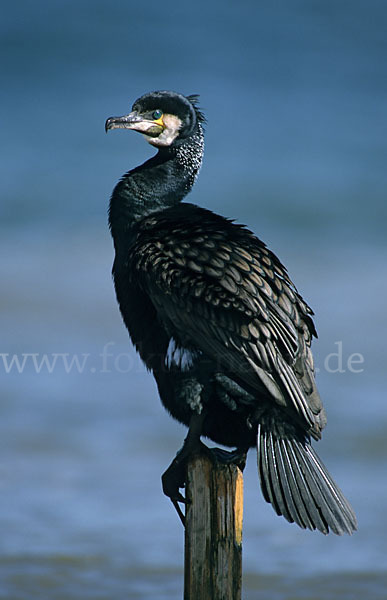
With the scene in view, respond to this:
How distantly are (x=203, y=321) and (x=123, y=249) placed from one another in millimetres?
774

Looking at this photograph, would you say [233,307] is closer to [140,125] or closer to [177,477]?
[177,477]

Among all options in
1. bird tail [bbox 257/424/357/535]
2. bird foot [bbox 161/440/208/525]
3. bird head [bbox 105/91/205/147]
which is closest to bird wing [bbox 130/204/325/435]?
bird tail [bbox 257/424/357/535]

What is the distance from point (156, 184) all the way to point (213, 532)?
6.80 feet

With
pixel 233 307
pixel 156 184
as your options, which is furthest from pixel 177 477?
pixel 156 184

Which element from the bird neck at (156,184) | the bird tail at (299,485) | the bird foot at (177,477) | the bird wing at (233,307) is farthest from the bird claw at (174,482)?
the bird neck at (156,184)

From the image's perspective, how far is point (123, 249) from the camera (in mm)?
4465

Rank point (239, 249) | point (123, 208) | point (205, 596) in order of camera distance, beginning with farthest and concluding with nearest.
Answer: point (123, 208) < point (239, 249) < point (205, 596)

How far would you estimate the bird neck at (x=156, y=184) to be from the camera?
4566 mm

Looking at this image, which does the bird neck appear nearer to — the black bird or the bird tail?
the black bird

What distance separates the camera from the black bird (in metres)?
3.87

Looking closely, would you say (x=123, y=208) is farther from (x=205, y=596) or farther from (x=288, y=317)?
(x=205, y=596)

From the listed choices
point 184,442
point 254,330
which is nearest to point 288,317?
point 254,330

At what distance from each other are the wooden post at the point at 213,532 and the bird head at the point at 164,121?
211 cm

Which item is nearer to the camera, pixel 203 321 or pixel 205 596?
pixel 205 596
